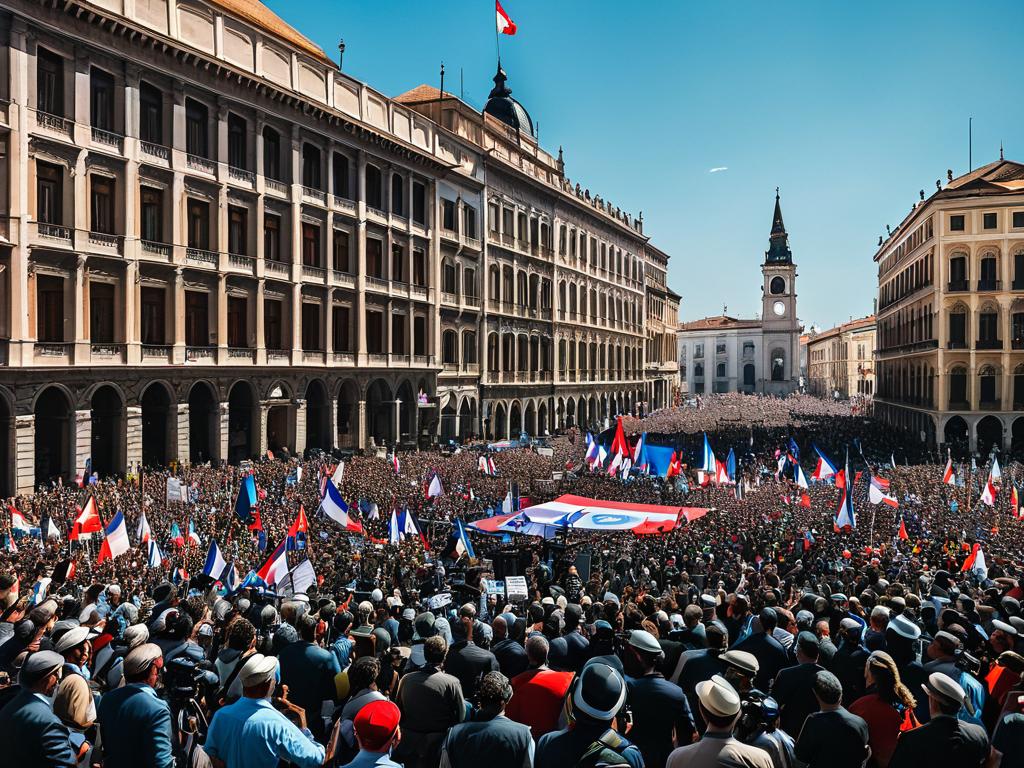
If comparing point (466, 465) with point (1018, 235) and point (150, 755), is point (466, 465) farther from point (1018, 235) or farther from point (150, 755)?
point (1018, 235)

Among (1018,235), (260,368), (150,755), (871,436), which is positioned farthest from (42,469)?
(1018,235)

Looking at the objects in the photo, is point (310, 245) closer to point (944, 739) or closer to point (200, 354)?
point (200, 354)

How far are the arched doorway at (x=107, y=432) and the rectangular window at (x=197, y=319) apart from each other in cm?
352

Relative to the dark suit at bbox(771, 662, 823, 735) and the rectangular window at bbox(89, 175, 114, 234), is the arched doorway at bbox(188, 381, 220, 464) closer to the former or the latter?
the rectangular window at bbox(89, 175, 114, 234)

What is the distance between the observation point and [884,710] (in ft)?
19.1

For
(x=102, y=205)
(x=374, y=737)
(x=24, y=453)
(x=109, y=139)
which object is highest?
(x=109, y=139)

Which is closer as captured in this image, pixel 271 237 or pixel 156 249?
pixel 156 249

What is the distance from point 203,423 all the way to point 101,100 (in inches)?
456

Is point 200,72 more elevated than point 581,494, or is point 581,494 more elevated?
point 200,72

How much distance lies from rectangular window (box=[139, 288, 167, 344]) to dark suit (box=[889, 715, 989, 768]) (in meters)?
28.4

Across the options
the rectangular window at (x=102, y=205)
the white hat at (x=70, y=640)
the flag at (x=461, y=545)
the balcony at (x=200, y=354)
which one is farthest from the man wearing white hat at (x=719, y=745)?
the balcony at (x=200, y=354)

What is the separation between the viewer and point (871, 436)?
1960 inches

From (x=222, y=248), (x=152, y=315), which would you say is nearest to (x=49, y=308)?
(x=152, y=315)

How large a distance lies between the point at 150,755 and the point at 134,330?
1009 inches
